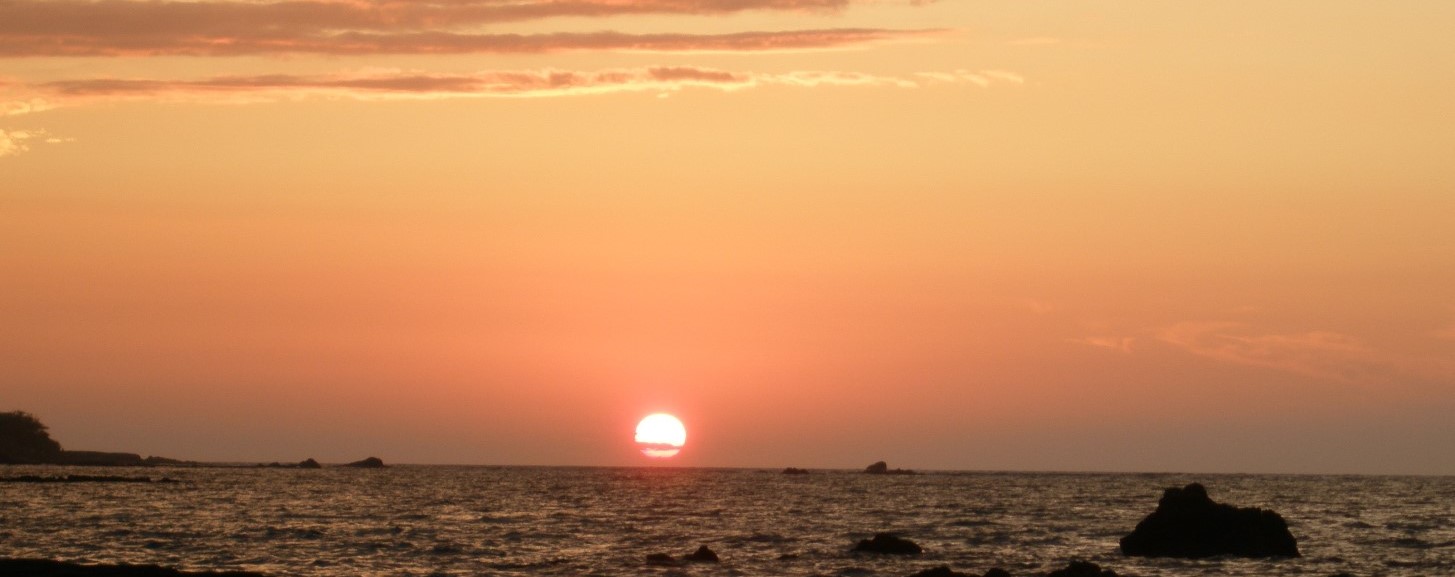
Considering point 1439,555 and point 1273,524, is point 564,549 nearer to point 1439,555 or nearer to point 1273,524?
point 1273,524

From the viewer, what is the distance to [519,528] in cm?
9188

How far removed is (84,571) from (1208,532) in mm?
45729

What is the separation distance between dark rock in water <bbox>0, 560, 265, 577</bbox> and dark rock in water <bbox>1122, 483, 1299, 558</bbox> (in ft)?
127

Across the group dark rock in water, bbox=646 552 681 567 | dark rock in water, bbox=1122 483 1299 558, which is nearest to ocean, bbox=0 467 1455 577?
dark rock in water, bbox=646 552 681 567

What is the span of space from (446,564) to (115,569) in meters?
16.1

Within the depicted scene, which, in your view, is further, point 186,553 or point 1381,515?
point 1381,515

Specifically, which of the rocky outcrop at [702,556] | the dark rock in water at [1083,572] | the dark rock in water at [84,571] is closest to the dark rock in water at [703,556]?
the rocky outcrop at [702,556]

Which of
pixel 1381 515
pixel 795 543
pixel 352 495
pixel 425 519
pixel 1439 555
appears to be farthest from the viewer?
pixel 352 495

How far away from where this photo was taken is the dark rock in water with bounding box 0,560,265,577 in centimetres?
5002

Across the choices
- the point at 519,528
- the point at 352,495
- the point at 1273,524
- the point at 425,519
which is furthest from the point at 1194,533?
the point at 352,495

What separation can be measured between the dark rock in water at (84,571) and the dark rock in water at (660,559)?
59.5 ft

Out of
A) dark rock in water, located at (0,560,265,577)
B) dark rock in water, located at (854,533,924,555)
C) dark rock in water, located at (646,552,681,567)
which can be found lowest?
dark rock in water, located at (0,560,265,577)

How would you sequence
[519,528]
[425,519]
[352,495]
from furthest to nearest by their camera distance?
[352,495]
[425,519]
[519,528]

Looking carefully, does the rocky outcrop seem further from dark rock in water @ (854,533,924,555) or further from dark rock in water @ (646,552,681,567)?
dark rock in water @ (854,533,924,555)
